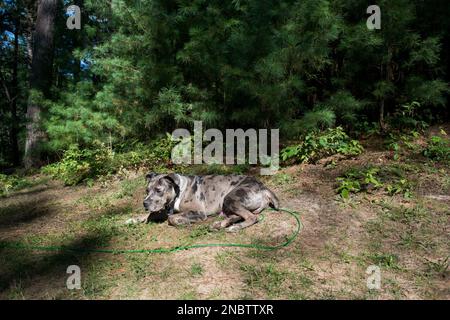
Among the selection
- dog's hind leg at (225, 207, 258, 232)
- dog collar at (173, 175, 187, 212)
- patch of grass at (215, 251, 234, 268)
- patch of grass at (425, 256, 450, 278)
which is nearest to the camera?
patch of grass at (425, 256, 450, 278)

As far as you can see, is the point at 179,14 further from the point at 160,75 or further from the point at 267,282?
the point at 267,282

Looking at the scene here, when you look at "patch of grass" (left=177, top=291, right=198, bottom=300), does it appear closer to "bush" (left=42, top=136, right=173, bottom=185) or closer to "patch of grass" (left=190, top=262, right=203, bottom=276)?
"patch of grass" (left=190, top=262, right=203, bottom=276)

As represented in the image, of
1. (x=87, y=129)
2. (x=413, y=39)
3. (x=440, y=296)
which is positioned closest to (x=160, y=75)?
(x=87, y=129)

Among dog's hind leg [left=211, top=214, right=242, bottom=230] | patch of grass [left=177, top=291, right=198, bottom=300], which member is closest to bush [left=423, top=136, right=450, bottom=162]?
dog's hind leg [left=211, top=214, right=242, bottom=230]

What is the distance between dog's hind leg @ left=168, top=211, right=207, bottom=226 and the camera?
5.73 metres

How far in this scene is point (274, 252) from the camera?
15.3 feet

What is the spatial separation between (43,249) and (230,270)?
3069 mm

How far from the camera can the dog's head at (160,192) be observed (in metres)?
5.56

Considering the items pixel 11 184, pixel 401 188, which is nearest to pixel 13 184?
pixel 11 184

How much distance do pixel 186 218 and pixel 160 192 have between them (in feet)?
2.15

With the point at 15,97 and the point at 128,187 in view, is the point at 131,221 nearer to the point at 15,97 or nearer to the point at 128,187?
the point at 128,187

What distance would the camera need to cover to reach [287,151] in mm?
8500

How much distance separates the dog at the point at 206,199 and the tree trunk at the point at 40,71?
27.1ft

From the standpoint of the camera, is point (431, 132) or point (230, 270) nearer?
point (230, 270)
